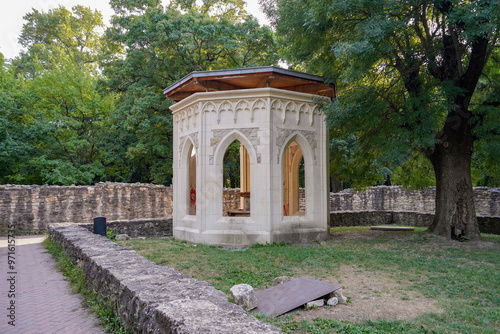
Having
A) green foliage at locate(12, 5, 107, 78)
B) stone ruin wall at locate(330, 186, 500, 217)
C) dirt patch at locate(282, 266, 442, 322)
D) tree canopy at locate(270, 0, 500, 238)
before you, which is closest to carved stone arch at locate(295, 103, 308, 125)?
tree canopy at locate(270, 0, 500, 238)

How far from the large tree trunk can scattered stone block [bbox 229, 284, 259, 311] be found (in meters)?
8.23

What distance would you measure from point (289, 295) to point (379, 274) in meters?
2.66

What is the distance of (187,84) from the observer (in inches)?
469

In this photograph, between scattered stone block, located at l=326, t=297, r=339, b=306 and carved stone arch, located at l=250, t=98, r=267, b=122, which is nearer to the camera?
scattered stone block, located at l=326, t=297, r=339, b=306

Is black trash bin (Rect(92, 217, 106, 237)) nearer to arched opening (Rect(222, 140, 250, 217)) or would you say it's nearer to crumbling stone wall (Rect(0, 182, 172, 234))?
arched opening (Rect(222, 140, 250, 217))

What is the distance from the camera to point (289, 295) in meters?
5.31

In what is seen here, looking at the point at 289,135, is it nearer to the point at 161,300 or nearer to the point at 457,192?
the point at 457,192

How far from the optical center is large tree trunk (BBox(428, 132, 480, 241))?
431 inches

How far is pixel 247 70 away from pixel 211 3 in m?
19.1

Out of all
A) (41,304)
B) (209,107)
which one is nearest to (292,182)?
(209,107)

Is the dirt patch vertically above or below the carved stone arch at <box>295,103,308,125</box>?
below

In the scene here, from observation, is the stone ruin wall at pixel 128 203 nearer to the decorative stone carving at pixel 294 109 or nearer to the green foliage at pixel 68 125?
the green foliage at pixel 68 125

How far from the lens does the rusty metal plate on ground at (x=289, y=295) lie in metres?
4.96

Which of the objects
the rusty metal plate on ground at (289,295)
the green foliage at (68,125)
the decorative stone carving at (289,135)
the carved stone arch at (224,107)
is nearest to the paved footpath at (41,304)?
the rusty metal plate on ground at (289,295)
